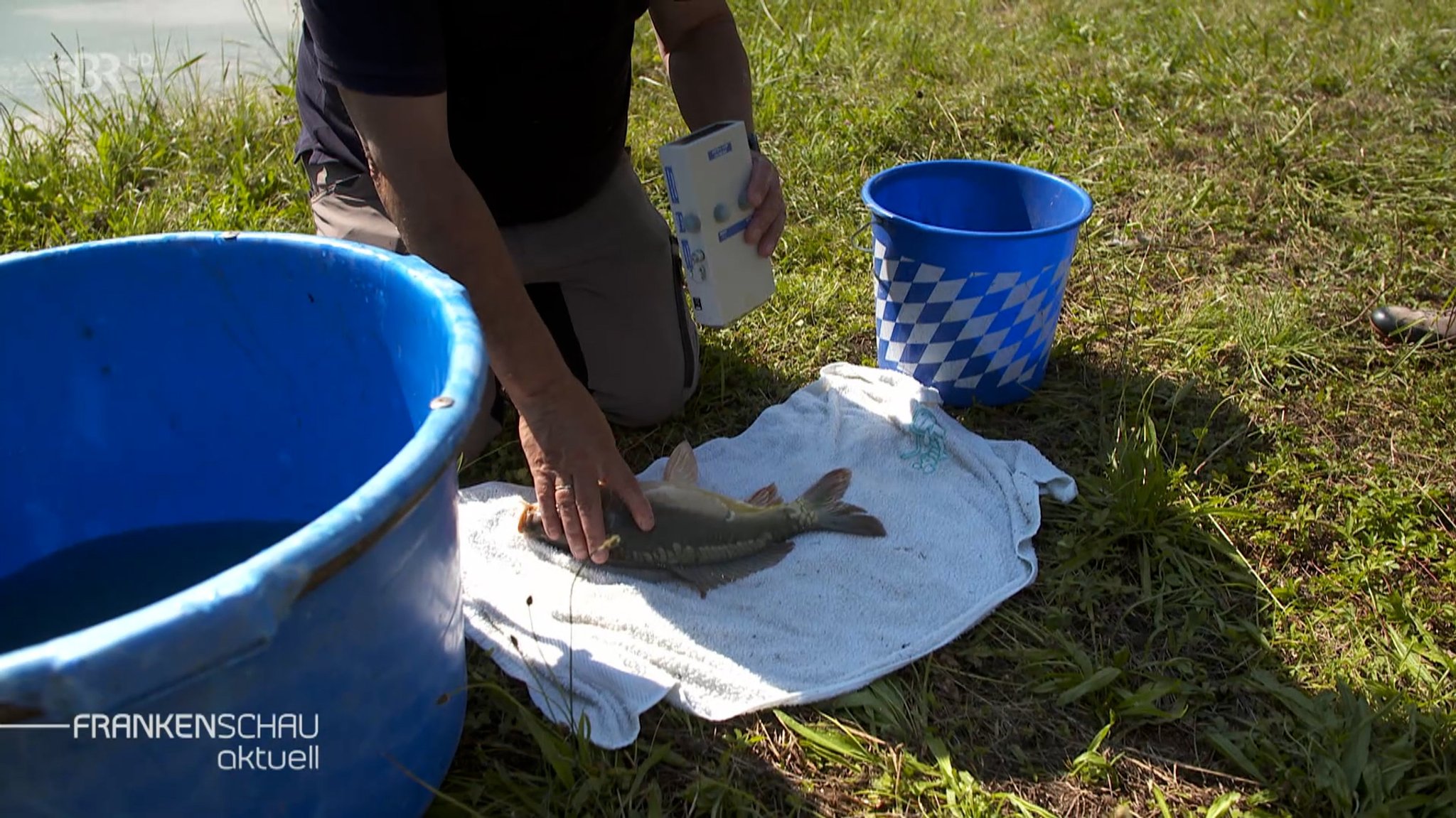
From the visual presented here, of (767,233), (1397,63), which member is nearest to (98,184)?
(767,233)

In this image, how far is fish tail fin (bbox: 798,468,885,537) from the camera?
231 centimetres

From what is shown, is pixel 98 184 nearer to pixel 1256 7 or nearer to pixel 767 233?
pixel 767 233

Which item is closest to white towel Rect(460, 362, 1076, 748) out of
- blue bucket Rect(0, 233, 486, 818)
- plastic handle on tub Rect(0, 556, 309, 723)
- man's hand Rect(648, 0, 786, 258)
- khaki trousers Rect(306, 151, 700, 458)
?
khaki trousers Rect(306, 151, 700, 458)

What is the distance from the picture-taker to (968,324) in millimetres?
2553

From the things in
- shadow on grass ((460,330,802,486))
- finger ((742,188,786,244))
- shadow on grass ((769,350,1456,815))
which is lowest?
shadow on grass ((769,350,1456,815))

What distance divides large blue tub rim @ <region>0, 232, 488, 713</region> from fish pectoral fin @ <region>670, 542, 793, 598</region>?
36.3 inches

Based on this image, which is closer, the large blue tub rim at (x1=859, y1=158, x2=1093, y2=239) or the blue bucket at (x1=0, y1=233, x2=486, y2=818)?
the blue bucket at (x1=0, y1=233, x2=486, y2=818)

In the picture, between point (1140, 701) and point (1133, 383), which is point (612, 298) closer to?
point (1133, 383)

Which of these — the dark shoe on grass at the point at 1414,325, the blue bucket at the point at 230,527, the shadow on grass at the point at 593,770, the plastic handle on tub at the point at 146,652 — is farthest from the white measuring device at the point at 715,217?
the dark shoe on grass at the point at 1414,325

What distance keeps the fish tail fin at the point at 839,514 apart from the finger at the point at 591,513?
1.70 feet

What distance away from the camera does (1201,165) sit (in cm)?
387

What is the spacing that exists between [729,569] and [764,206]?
82cm

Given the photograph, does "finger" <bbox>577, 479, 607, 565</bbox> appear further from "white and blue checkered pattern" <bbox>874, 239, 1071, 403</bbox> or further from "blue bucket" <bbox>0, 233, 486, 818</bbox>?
"white and blue checkered pattern" <bbox>874, 239, 1071, 403</bbox>

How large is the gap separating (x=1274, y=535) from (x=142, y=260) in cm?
224
